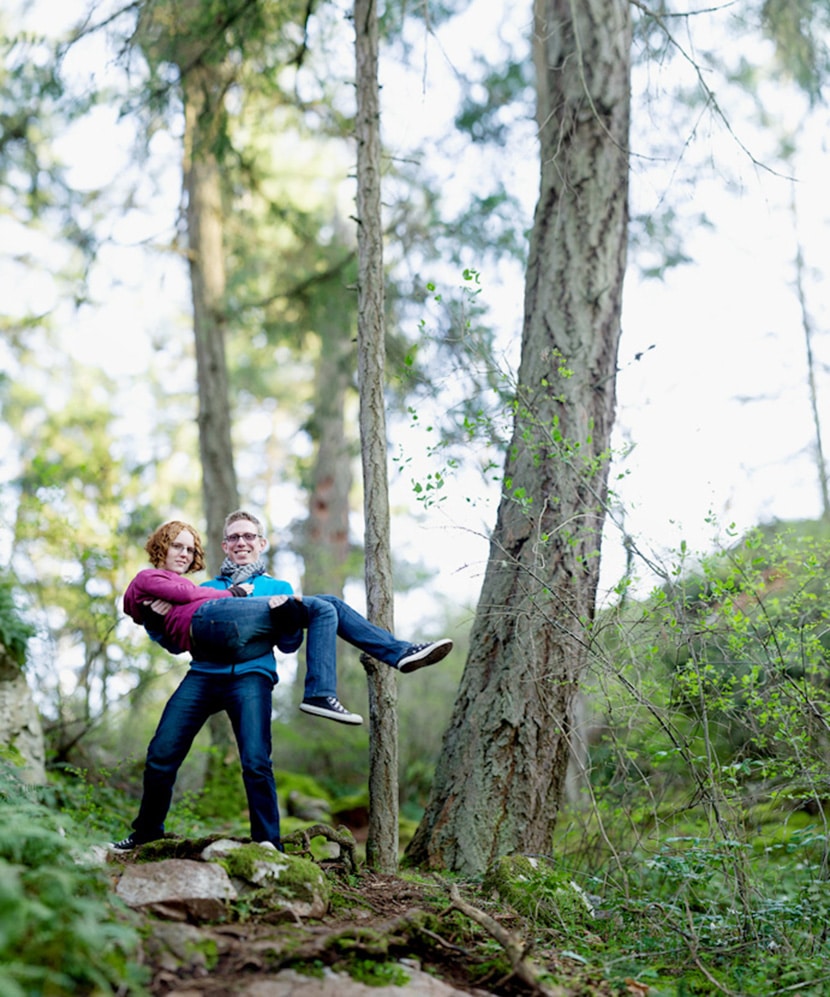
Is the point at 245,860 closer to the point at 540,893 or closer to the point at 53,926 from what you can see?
the point at 53,926

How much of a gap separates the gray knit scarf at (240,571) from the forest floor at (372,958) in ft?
5.31

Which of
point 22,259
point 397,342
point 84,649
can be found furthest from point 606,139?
point 22,259

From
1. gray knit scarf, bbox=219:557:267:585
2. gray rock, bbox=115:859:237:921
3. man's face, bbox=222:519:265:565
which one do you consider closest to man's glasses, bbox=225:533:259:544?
man's face, bbox=222:519:265:565

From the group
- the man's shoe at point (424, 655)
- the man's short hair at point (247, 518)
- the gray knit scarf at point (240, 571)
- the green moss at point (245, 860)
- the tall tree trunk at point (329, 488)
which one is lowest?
the green moss at point (245, 860)

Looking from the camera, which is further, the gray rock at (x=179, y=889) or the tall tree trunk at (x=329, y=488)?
the tall tree trunk at (x=329, y=488)

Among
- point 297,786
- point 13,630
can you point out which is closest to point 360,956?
point 13,630

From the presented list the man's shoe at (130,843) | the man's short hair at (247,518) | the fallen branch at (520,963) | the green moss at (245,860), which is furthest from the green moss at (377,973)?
the man's short hair at (247,518)

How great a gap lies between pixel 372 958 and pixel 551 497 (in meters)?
3.16

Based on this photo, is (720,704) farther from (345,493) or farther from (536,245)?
(345,493)

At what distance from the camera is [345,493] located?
15.8 meters

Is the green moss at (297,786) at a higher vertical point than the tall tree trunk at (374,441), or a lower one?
lower

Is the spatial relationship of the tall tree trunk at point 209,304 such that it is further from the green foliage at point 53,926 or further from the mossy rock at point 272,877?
the green foliage at point 53,926

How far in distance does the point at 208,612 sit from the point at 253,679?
1.32 feet

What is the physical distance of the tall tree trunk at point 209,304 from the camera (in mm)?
9359
